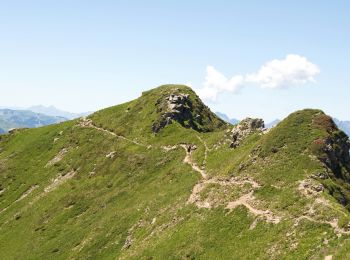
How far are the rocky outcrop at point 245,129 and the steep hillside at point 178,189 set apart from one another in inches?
13.4

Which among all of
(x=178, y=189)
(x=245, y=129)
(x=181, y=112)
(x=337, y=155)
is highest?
(x=181, y=112)

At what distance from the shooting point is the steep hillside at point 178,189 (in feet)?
172

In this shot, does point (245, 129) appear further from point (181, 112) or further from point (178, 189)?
point (181, 112)

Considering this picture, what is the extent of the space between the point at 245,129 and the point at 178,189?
882 inches

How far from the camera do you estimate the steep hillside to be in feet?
172

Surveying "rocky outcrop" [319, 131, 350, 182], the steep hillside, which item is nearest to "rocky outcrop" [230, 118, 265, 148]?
the steep hillside

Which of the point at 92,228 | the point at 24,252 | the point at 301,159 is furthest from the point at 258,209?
the point at 24,252

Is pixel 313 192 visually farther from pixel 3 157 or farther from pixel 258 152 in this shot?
pixel 3 157

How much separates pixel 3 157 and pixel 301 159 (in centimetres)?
10632

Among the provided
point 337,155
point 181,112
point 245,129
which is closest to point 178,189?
point 245,129

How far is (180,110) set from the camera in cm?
11800

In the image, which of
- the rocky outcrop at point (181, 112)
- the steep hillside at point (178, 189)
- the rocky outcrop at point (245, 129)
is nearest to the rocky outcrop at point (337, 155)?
the steep hillside at point (178, 189)

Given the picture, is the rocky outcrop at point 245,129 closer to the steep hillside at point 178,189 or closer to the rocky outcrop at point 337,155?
the steep hillside at point 178,189

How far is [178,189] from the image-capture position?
3024 inches
